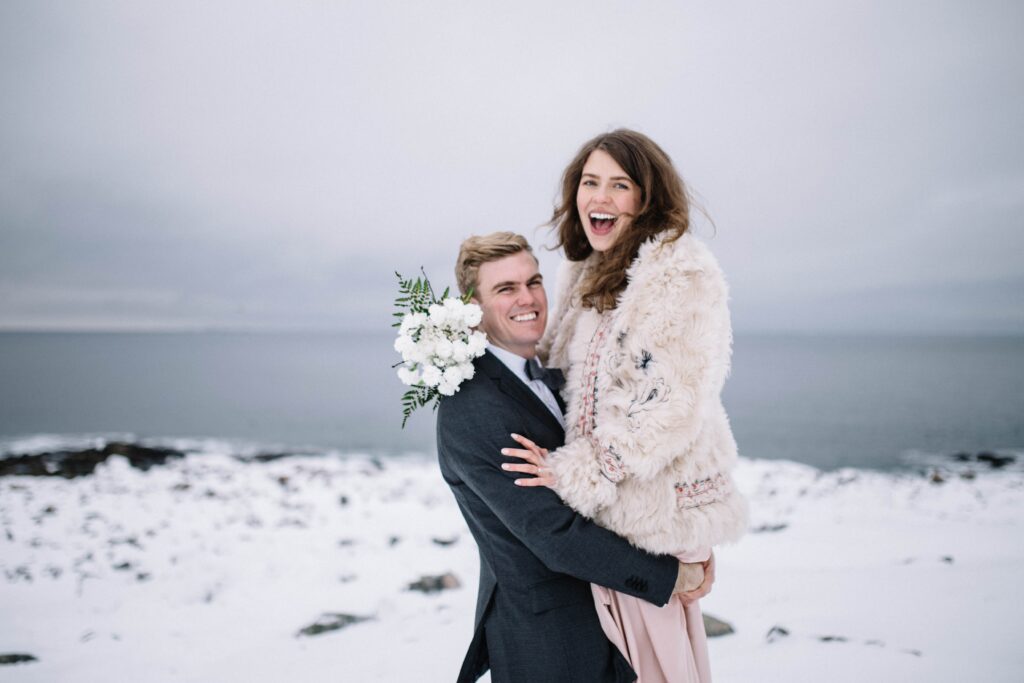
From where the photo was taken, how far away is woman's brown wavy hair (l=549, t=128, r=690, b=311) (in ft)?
8.62

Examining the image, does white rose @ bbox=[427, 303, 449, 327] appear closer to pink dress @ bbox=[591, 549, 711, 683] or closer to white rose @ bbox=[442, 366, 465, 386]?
white rose @ bbox=[442, 366, 465, 386]

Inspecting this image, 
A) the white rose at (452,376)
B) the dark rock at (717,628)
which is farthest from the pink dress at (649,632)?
the dark rock at (717,628)

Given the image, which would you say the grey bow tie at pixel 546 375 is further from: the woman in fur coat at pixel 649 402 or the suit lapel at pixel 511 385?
the suit lapel at pixel 511 385

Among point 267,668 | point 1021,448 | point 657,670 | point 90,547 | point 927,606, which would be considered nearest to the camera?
point 657,670

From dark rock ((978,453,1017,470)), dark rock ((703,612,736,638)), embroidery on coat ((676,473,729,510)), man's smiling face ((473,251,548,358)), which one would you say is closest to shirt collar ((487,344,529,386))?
man's smiling face ((473,251,548,358))

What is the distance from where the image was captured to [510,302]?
2.77 meters

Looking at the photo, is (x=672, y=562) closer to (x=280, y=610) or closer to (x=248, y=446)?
(x=280, y=610)

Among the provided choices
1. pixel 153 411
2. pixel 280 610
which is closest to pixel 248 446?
pixel 153 411

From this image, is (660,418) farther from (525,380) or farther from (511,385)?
(525,380)

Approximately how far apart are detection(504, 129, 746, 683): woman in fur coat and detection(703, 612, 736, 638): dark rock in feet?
7.23

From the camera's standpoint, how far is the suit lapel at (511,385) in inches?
96.7

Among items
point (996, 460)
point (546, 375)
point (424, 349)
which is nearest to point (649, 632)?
point (546, 375)

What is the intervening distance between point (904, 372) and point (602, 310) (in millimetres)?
71932

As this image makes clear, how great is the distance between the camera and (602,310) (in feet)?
8.71
